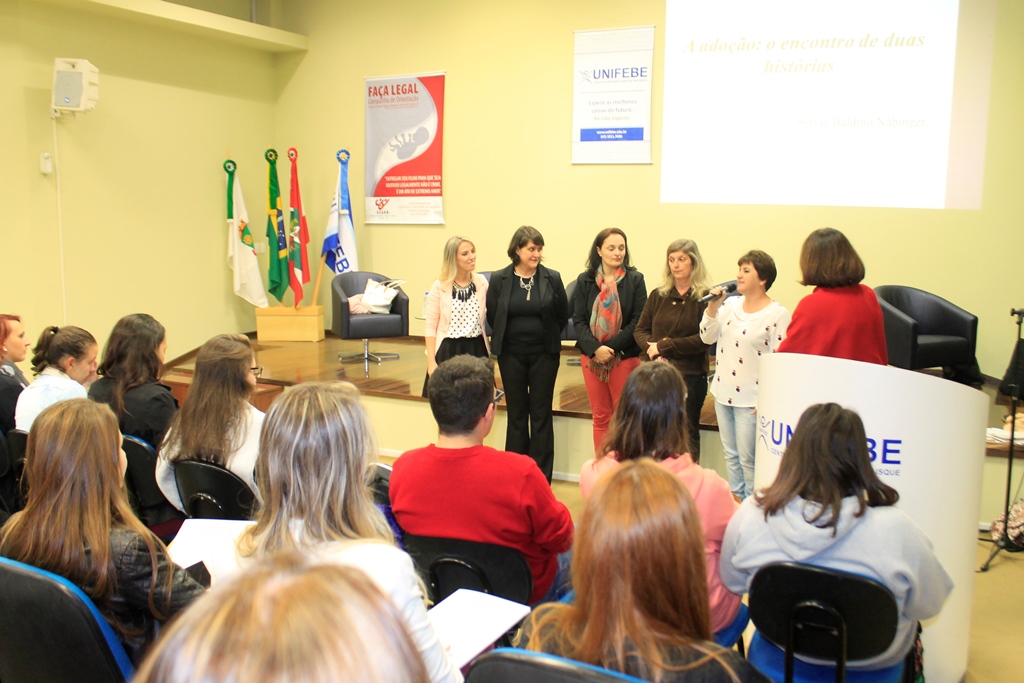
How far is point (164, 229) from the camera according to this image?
24.1 feet

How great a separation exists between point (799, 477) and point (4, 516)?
2.52m

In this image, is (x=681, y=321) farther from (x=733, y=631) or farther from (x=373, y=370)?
(x=373, y=370)

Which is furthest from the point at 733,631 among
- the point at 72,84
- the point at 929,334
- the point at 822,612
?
the point at 72,84

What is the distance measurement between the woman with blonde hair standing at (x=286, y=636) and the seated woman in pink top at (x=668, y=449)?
5.07 feet

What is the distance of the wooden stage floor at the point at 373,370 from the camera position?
527 cm

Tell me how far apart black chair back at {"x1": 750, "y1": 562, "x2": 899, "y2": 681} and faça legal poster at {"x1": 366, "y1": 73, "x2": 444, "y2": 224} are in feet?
21.0

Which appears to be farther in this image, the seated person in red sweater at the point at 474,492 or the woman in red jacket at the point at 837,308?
the woman in red jacket at the point at 837,308

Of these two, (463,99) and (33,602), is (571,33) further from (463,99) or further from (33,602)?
(33,602)

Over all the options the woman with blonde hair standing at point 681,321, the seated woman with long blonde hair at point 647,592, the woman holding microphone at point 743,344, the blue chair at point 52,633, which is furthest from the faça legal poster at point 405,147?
the seated woman with long blonde hair at point 647,592

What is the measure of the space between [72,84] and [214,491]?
4.88m

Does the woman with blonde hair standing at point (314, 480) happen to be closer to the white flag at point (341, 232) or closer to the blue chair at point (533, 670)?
the blue chair at point (533, 670)

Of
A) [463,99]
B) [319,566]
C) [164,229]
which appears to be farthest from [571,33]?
[319,566]

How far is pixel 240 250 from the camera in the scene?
7.86 meters

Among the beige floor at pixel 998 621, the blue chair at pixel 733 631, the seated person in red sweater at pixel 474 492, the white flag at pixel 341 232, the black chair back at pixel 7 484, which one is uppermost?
the white flag at pixel 341 232
